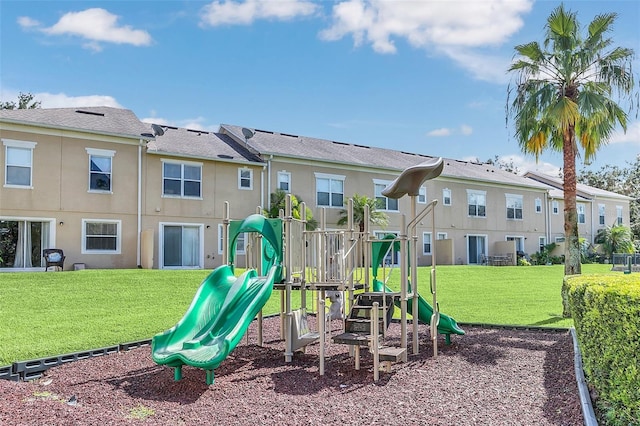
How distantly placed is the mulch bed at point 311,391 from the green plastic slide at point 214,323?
1.41 ft

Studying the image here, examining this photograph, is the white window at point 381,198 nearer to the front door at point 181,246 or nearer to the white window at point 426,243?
the white window at point 426,243

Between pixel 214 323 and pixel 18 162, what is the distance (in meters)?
16.3

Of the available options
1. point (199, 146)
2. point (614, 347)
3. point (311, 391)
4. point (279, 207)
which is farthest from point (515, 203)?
point (614, 347)

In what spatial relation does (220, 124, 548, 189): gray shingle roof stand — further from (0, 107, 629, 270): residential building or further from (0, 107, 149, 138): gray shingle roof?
(0, 107, 149, 138): gray shingle roof

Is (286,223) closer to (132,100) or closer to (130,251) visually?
(130,251)

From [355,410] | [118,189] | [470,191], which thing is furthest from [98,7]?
[470,191]

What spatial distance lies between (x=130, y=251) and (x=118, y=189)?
2.59m

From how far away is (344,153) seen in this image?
97.6ft

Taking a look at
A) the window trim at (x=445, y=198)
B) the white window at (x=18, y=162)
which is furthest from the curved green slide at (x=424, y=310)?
the window trim at (x=445, y=198)

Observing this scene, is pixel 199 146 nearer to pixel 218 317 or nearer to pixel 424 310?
pixel 424 310

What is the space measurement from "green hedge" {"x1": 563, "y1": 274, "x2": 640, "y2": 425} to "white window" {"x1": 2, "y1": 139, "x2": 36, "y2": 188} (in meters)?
20.1

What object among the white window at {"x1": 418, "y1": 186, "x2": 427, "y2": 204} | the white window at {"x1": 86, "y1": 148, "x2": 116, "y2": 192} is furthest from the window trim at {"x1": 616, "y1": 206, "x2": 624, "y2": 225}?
the white window at {"x1": 86, "y1": 148, "x2": 116, "y2": 192}

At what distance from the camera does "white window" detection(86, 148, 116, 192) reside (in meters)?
21.1

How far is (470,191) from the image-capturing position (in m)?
33.5
